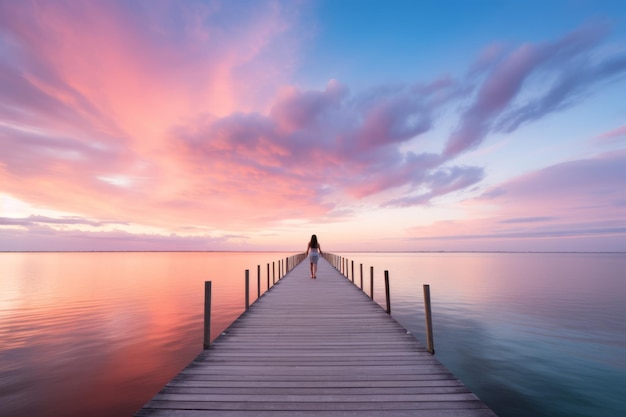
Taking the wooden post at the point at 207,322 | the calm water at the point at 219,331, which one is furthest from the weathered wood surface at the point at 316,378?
the calm water at the point at 219,331

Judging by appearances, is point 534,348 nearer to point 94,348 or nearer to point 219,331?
point 219,331

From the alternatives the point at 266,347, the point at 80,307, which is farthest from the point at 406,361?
the point at 80,307

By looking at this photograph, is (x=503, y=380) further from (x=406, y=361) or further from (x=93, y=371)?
(x=93, y=371)

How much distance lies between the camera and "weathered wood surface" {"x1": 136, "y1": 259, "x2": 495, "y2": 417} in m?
4.25

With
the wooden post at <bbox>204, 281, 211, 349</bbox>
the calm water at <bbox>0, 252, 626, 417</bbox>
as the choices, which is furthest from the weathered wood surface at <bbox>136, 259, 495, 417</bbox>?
the calm water at <bbox>0, 252, 626, 417</bbox>

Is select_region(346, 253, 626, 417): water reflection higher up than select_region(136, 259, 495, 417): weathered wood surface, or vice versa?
select_region(136, 259, 495, 417): weathered wood surface

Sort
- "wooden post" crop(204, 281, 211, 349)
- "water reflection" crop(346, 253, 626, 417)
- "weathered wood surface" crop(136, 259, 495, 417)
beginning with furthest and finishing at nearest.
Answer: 1. "water reflection" crop(346, 253, 626, 417)
2. "wooden post" crop(204, 281, 211, 349)
3. "weathered wood surface" crop(136, 259, 495, 417)

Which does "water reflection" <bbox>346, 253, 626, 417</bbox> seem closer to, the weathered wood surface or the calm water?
the calm water

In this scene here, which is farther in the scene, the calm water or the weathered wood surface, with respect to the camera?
the calm water

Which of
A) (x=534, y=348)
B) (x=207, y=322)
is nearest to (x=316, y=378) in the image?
(x=207, y=322)

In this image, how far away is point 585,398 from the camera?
878cm

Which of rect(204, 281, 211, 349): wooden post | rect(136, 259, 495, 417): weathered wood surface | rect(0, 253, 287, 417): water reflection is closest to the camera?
rect(136, 259, 495, 417): weathered wood surface

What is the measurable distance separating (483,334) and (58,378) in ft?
54.7

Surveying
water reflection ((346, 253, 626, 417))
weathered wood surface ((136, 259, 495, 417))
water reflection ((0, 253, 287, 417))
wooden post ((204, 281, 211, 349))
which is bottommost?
water reflection ((346, 253, 626, 417))
